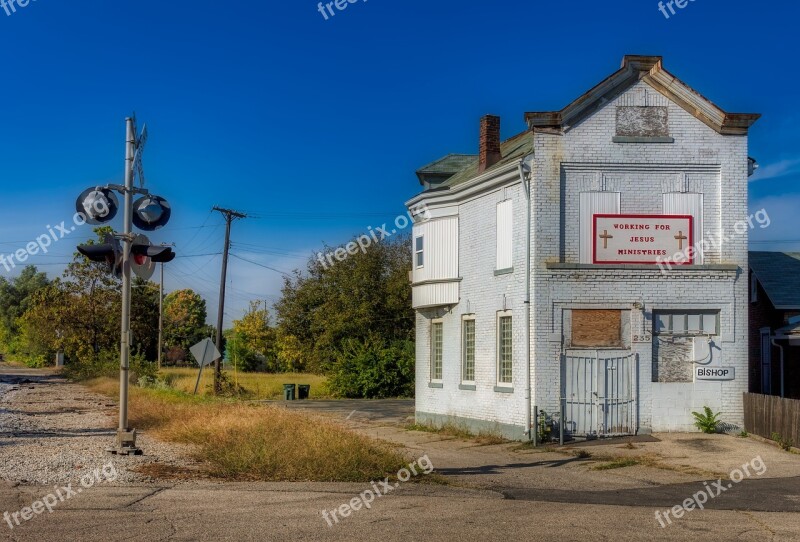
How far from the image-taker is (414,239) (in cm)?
2634

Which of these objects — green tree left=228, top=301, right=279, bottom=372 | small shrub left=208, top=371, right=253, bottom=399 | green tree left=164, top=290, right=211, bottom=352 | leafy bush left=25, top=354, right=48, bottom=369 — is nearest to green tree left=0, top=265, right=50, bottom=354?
green tree left=164, top=290, right=211, bottom=352

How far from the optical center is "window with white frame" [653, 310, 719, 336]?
2086cm

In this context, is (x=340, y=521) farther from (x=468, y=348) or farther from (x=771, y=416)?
(x=468, y=348)

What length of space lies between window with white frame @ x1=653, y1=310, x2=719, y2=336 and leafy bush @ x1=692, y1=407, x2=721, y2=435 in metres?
1.81

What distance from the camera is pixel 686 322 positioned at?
20891mm

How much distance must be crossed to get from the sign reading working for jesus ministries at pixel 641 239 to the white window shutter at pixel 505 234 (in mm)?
2062

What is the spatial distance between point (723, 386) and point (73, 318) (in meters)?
44.5

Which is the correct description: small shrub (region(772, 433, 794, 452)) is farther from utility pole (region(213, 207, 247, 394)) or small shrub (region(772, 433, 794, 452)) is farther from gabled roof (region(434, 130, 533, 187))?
utility pole (region(213, 207, 247, 394))

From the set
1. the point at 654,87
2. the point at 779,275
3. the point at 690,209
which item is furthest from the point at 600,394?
the point at 779,275

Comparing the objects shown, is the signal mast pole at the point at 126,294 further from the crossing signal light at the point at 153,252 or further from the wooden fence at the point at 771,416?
the wooden fence at the point at 771,416

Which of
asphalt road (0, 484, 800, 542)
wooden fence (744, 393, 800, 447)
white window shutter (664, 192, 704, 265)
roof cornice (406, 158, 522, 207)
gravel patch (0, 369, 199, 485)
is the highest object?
roof cornice (406, 158, 522, 207)

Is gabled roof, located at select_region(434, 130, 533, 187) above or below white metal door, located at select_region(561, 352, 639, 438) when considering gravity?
above

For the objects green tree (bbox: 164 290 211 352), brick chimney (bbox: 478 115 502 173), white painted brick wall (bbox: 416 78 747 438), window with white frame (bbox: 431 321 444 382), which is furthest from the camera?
green tree (bbox: 164 290 211 352)

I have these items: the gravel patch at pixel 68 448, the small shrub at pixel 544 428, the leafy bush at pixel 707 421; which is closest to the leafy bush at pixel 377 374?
the gravel patch at pixel 68 448
